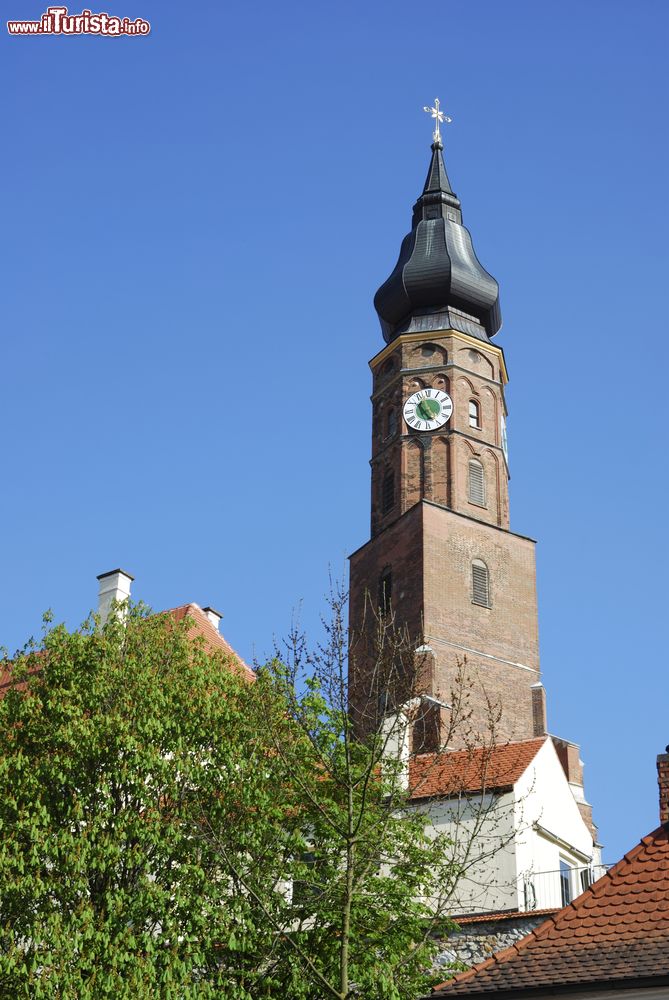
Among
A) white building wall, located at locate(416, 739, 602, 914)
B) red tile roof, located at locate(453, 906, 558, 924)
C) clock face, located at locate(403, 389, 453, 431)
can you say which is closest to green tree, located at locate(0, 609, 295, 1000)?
white building wall, located at locate(416, 739, 602, 914)

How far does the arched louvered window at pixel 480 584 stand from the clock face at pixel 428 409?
19.5ft

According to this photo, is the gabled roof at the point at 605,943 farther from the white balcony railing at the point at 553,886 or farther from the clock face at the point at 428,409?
the clock face at the point at 428,409

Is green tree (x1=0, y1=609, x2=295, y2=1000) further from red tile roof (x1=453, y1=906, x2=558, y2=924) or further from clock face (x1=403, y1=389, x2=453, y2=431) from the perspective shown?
clock face (x1=403, y1=389, x2=453, y2=431)

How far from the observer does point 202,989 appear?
63.6 feet

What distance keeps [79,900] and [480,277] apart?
1552 inches

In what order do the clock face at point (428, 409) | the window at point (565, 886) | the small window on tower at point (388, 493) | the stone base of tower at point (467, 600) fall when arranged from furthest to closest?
the clock face at point (428, 409) < the small window on tower at point (388, 493) < the stone base of tower at point (467, 600) < the window at point (565, 886)

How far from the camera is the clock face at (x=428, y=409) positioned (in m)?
51.5

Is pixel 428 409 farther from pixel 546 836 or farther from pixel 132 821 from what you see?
pixel 132 821

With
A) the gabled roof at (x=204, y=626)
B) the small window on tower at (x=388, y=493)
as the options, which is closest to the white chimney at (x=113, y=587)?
the gabled roof at (x=204, y=626)

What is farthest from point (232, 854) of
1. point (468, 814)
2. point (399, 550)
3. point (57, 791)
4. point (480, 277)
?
point (480, 277)

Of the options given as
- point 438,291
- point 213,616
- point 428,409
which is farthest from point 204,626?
point 438,291

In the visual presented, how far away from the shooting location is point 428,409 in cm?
5200

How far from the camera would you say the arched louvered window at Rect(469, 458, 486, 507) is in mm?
50094

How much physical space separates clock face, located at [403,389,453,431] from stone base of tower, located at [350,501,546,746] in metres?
4.49
